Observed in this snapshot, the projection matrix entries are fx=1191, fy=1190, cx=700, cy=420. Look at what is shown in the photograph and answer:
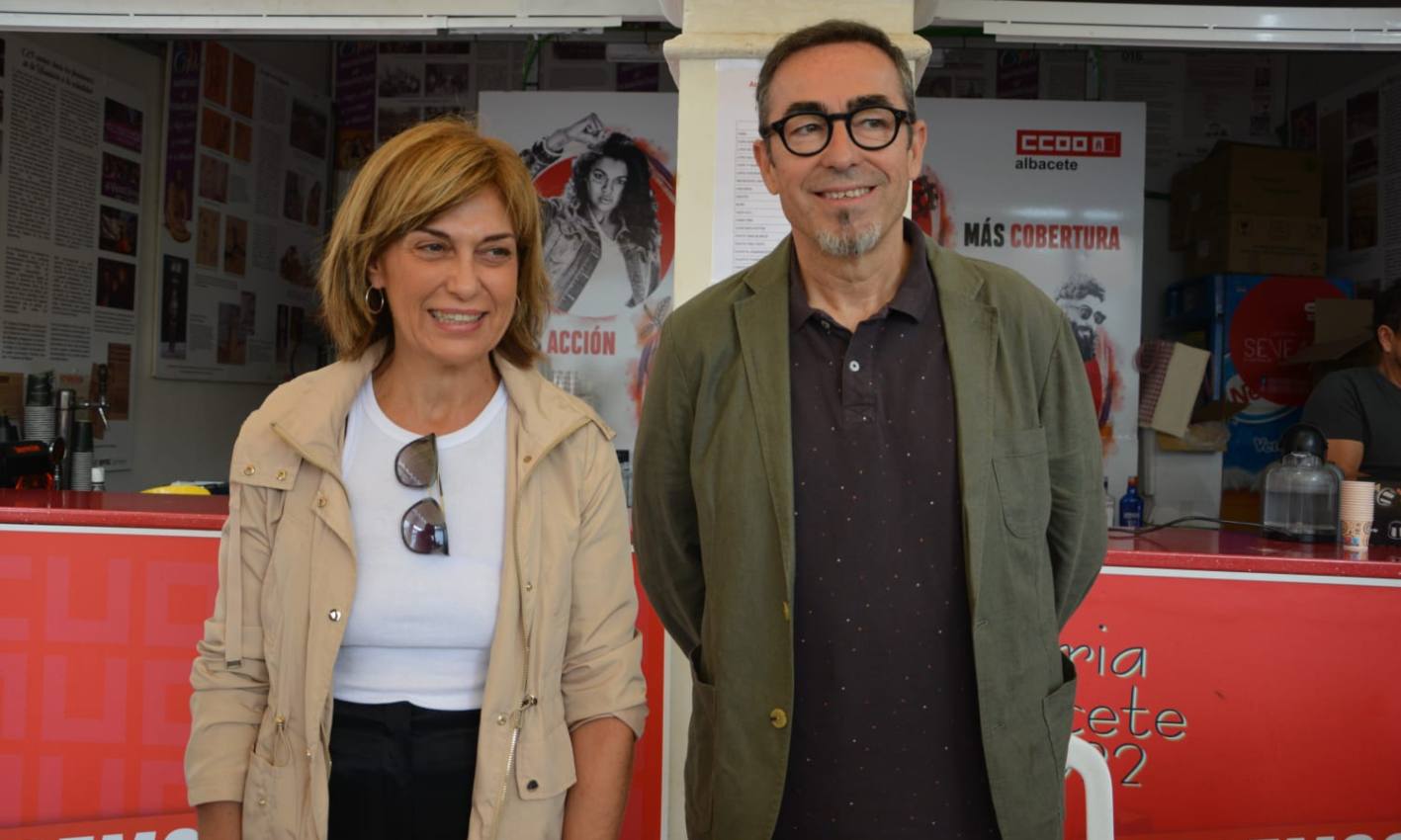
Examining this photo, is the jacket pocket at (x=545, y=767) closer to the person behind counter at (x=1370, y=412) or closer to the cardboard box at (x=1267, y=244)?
the person behind counter at (x=1370, y=412)

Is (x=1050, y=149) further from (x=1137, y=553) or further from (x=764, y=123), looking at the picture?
(x=764, y=123)

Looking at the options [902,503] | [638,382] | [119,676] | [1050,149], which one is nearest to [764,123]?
[902,503]

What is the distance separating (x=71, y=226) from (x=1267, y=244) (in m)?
5.10

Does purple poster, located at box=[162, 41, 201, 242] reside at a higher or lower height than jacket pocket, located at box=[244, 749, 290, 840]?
higher

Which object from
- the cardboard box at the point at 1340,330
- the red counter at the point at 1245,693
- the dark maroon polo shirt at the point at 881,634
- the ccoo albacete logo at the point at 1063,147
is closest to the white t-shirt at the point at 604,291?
the ccoo albacete logo at the point at 1063,147

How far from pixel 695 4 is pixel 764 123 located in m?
1.21

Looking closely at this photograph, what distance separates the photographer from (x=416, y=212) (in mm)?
1465

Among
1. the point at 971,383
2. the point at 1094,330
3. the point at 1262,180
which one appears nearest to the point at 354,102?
the point at 1094,330

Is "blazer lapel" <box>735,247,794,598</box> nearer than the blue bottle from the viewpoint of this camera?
Yes

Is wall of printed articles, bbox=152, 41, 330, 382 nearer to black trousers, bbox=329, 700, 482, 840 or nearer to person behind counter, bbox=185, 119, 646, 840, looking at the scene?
person behind counter, bbox=185, 119, 646, 840

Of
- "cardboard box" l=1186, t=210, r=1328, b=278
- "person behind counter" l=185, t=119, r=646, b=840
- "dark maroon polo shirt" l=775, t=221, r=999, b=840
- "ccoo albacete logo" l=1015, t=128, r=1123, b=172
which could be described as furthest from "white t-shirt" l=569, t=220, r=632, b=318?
"dark maroon polo shirt" l=775, t=221, r=999, b=840

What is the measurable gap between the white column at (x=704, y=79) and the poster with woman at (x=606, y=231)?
2.08 m

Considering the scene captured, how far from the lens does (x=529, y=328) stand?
5.37ft

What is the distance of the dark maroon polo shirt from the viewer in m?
1.48
